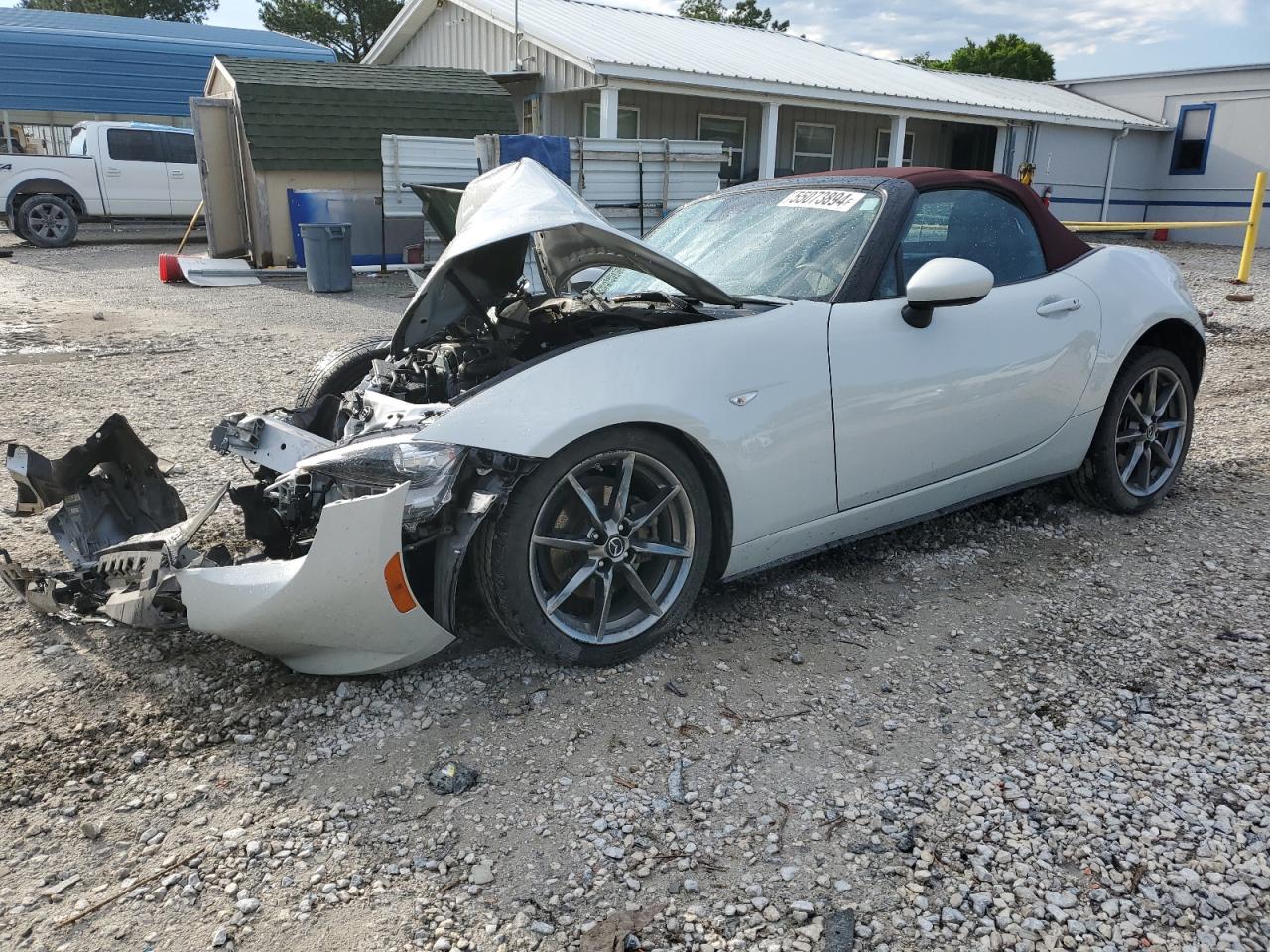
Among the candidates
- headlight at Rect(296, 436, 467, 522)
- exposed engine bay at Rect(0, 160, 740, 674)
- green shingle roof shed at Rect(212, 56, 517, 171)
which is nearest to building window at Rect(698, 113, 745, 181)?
green shingle roof shed at Rect(212, 56, 517, 171)

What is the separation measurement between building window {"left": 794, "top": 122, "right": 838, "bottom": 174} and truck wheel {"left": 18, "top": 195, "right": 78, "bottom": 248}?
1415cm

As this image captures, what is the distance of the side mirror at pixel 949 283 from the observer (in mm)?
3268

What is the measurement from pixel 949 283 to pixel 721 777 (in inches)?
73.3

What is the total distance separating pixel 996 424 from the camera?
3715mm

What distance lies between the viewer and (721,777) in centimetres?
251

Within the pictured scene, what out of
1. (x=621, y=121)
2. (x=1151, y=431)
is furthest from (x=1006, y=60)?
(x=1151, y=431)

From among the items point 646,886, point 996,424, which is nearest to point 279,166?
point 996,424

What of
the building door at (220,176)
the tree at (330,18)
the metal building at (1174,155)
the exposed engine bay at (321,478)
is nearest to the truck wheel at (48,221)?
the building door at (220,176)

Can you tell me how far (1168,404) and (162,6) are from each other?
5358 centimetres

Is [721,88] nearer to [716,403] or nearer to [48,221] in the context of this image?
[48,221]

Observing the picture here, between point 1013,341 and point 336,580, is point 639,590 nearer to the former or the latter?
point 336,580

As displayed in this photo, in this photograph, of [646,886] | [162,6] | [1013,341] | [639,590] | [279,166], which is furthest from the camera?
[162,6]

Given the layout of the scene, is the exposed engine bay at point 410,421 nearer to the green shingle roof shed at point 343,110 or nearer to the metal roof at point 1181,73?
the green shingle roof shed at point 343,110

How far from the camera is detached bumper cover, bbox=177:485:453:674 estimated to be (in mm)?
2531
